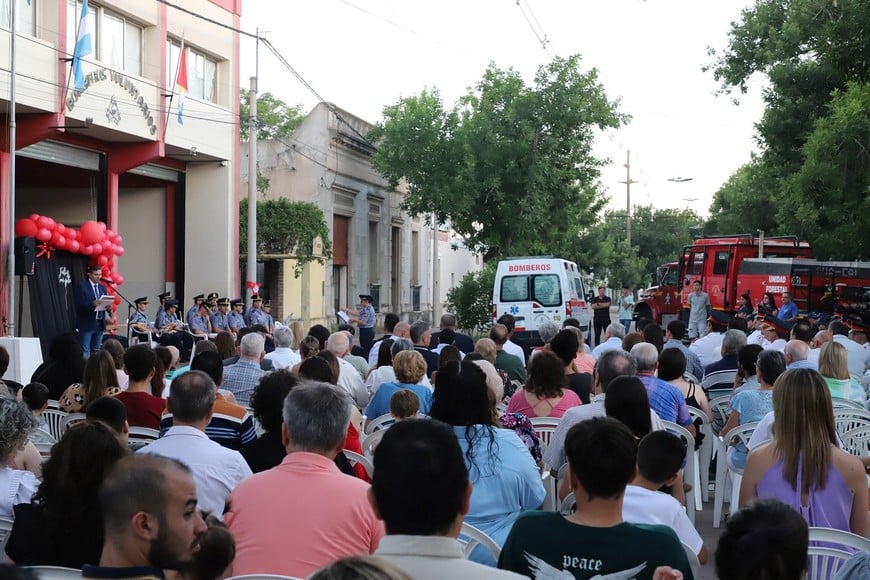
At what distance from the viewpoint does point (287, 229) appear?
33531 millimetres

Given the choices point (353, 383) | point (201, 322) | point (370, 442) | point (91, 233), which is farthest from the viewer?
point (201, 322)

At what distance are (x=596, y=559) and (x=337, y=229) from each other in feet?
120

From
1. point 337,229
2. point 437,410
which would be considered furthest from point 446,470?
point 337,229

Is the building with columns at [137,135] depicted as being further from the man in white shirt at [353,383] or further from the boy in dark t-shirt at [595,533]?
the boy in dark t-shirt at [595,533]

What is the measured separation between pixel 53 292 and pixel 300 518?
1876 cm

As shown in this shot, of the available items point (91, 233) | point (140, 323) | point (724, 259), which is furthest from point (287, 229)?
point (724, 259)

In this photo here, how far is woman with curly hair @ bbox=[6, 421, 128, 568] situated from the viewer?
372cm

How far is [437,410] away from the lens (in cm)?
517

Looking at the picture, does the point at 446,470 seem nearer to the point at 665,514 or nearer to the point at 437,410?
the point at 665,514

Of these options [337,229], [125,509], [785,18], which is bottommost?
[125,509]

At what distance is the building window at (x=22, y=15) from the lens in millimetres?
19500

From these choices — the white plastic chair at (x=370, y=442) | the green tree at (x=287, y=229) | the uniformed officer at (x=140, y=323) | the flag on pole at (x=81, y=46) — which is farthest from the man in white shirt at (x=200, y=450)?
the green tree at (x=287, y=229)

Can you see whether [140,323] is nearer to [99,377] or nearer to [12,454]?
[99,377]

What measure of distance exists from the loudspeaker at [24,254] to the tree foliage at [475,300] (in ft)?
63.5
